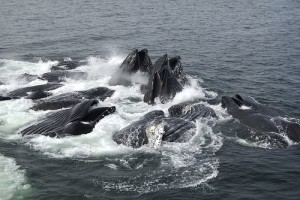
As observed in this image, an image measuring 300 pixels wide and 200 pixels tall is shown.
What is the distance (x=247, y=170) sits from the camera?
Answer: 19891 mm

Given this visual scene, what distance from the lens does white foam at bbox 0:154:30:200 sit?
17913mm

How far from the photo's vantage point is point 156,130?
22.0 metres

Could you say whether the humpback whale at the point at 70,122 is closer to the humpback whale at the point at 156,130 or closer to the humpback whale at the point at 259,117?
the humpback whale at the point at 156,130

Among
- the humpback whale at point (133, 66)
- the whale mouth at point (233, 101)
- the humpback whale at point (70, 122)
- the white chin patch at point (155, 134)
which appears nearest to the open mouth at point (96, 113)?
the humpback whale at point (70, 122)

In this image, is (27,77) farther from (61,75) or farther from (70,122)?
(70,122)

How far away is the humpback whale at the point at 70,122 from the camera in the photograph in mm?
23625

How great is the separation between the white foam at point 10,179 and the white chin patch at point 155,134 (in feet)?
21.0

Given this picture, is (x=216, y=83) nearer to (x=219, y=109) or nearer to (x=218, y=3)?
(x=219, y=109)

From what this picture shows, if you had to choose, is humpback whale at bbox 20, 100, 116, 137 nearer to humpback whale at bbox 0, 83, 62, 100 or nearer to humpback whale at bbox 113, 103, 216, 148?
humpback whale at bbox 113, 103, 216, 148

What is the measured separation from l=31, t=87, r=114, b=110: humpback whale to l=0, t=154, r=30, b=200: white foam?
22.8ft

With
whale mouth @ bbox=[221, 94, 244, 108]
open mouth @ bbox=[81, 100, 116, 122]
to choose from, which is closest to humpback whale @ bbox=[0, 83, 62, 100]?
open mouth @ bbox=[81, 100, 116, 122]

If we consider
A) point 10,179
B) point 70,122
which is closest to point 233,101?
point 70,122

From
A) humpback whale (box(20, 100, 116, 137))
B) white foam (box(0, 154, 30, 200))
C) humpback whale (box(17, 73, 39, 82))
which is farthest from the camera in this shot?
humpback whale (box(17, 73, 39, 82))

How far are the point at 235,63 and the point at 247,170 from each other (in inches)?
851
